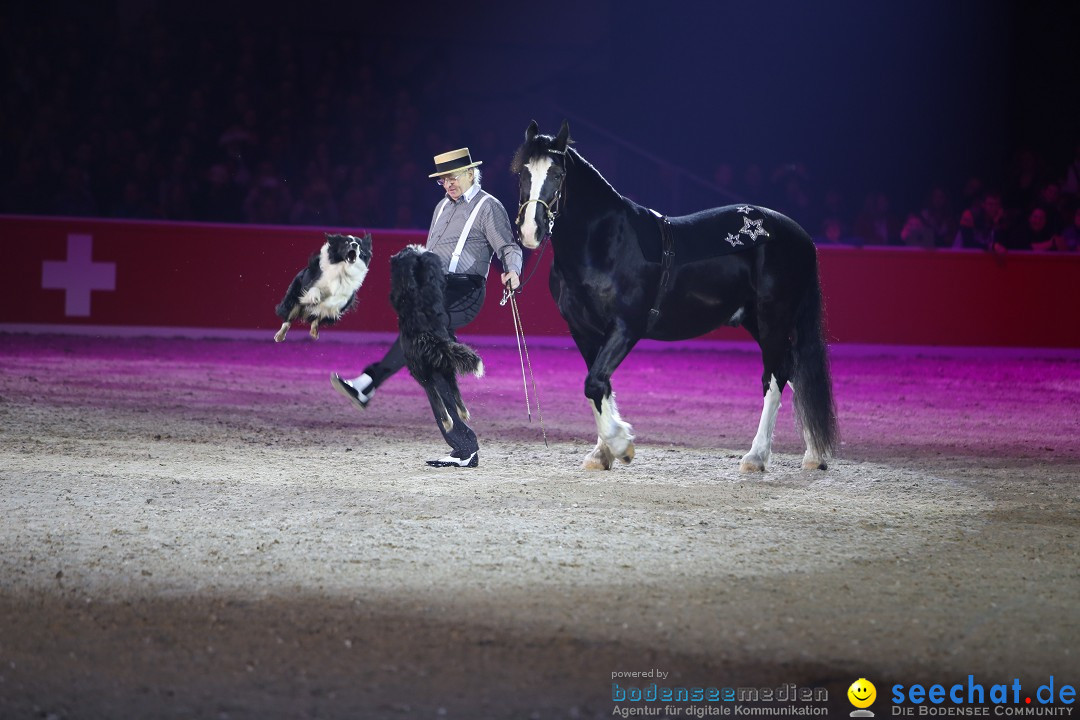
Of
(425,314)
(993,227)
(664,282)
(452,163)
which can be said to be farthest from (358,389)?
(993,227)

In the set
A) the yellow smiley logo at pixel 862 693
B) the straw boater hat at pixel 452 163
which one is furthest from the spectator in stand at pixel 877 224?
the yellow smiley logo at pixel 862 693

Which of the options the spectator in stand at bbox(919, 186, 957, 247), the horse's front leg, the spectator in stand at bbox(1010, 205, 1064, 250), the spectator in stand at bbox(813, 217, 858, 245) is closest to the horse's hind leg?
the horse's front leg

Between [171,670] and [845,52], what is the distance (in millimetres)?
19123

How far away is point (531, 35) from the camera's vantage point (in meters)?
20.1

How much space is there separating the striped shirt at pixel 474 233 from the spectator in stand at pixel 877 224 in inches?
461

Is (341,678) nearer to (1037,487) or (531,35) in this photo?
(1037,487)

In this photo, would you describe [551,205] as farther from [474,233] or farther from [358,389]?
[358,389]

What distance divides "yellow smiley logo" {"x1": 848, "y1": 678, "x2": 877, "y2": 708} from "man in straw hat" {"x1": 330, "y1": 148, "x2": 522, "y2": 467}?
4.06 metres

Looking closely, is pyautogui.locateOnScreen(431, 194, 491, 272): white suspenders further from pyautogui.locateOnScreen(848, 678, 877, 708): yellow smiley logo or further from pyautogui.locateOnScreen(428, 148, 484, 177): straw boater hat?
pyautogui.locateOnScreen(848, 678, 877, 708): yellow smiley logo

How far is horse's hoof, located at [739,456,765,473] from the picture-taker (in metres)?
7.77

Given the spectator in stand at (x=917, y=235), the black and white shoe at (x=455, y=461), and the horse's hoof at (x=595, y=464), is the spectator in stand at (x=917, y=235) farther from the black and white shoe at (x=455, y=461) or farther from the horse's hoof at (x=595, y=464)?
the black and white shoe at (x=455, y=461)

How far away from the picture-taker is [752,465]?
7.77 meters

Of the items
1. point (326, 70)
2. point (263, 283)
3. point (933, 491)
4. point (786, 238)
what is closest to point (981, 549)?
point (933, 491)

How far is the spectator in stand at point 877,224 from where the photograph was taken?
59.7 feet
